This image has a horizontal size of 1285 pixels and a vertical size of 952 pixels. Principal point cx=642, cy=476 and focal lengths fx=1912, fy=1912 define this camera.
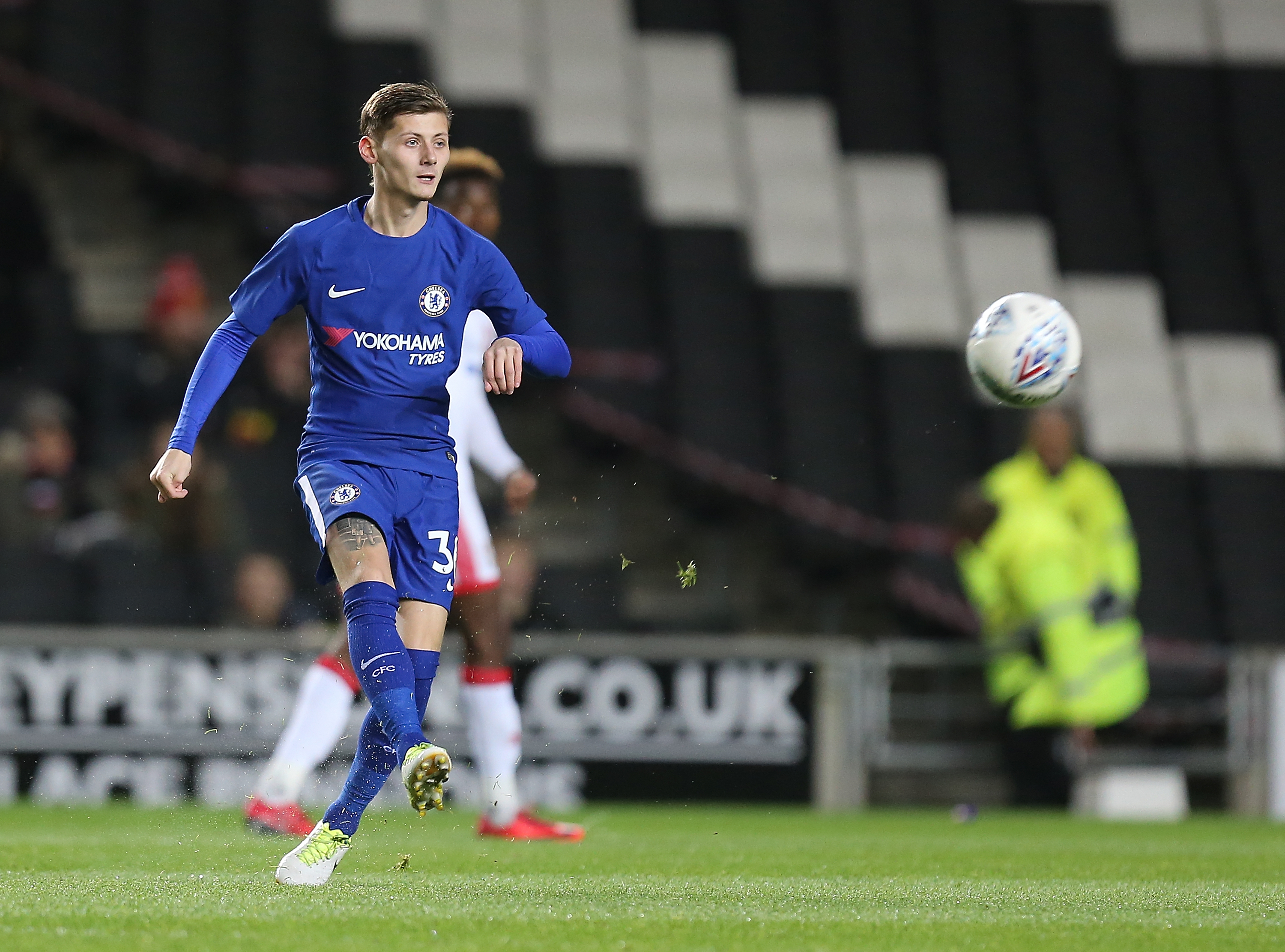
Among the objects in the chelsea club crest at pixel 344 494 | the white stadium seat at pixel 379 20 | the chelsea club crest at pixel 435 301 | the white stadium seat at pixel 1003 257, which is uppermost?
the white stadium seat at pixel 379 20

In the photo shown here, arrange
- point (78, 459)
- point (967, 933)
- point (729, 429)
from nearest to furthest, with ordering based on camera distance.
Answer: point (967, 933) → point (78, 459) → point (729, 429)

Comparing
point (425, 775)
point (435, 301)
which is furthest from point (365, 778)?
point (435, 301)

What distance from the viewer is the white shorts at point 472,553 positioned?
5605 millimetres

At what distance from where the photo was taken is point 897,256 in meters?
11.4

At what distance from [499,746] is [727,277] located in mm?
5472

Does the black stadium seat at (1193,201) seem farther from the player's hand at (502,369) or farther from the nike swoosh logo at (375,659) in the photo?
the nike swoosh logo at (375,659)

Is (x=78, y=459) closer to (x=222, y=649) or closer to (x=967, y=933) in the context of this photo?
(x=222, y=649)

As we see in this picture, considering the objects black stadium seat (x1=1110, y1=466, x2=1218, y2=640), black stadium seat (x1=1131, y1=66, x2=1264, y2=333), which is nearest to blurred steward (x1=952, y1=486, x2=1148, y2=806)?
black stadium seat (x1=1110, y1=466, x2=1218, y2=640)

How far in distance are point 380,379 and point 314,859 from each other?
1.04 m

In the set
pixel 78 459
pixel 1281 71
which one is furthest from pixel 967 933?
pixel 1281 71

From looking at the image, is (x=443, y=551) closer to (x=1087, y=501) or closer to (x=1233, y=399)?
(x=1087, y=501)

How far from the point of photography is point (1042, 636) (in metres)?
8.53

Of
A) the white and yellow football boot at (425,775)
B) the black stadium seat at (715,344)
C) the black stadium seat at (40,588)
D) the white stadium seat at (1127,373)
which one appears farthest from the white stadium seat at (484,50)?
the white and yellow football boot at (425,775)

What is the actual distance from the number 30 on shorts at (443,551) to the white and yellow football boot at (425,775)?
0.63m
